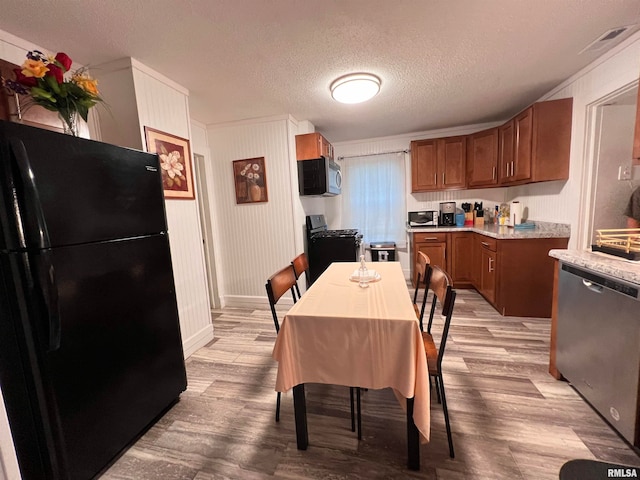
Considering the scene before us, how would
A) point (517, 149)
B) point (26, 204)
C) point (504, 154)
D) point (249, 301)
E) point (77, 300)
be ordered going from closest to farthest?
1. point (26, 204)
2. point (77, 300)
3. point (517, 149)
4. point (504, 154)
5. point (249, 301)

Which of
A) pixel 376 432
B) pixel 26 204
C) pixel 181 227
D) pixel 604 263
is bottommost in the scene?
pixel 376 432

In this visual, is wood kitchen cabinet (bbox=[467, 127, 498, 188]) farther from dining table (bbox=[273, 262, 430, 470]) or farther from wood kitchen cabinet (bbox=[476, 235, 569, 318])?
dining table (bbox=[273, 262, 430, 470])

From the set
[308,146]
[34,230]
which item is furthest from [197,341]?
[308,146]

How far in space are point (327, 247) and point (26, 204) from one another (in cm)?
281

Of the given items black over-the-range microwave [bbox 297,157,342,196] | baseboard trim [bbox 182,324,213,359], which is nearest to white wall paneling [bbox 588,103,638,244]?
black over-the-range microwave [bbox 297,157,342,196]

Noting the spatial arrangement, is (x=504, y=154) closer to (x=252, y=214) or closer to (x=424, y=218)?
(x=424, y=218)

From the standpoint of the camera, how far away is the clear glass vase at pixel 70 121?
52.4 inches

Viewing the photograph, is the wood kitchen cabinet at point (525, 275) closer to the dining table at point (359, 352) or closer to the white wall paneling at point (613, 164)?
the white wall paneling at point (613, 164)

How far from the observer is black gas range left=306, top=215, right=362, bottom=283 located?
3410mm

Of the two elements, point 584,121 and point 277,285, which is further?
point 584,121

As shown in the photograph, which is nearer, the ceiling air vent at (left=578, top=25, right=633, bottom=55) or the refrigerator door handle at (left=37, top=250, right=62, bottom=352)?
the refrigerator door handle at (left=37, top=250, right=62, bottom=352)

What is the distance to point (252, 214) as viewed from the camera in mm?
Result: 3404

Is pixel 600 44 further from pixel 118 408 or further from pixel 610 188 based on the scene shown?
pixel 118 408

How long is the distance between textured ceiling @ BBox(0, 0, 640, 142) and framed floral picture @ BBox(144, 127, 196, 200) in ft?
1.70
